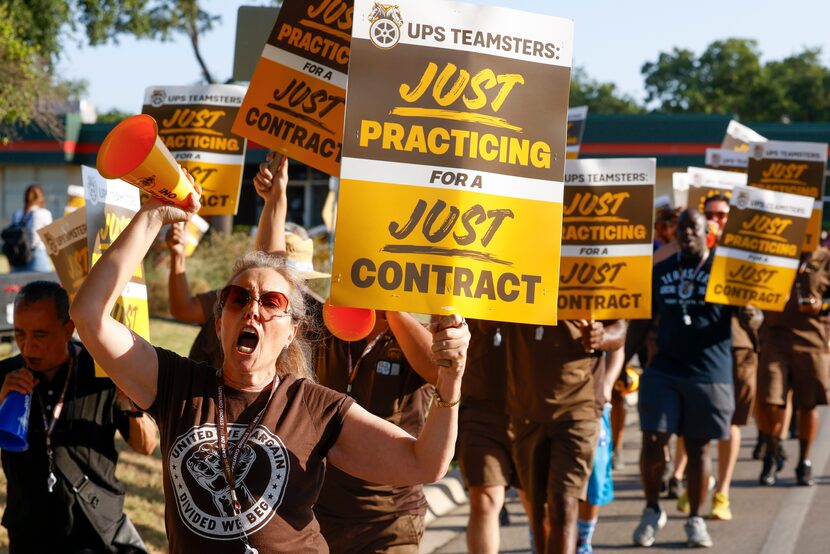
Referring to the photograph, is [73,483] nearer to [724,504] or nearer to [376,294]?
[376,294]

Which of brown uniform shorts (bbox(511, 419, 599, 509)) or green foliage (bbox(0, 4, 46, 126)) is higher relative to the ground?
green foliage (bbox(0, 4, 46, 126))

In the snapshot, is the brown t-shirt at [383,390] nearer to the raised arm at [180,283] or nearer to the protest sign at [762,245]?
the raised arm at [180,283]

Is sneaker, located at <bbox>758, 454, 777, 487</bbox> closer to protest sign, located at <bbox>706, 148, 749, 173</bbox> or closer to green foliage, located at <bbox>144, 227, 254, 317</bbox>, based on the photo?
protest sign, located at <bbox>706, 148, 749, 173</bbox>

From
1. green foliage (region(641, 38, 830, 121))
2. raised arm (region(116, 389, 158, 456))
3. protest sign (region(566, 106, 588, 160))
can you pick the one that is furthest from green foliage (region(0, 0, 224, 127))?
green foliage (region(641, 38, 830, 121))

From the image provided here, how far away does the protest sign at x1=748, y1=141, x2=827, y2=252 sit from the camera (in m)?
10.6

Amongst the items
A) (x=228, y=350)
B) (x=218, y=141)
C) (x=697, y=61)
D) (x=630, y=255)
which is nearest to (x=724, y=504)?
(x=630, y=255)

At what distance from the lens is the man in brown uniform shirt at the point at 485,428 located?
6.77 meters

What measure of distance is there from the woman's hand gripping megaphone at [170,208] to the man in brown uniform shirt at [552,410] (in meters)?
A: 3.76

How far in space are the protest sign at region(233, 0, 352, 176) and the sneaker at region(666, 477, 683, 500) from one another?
548 cm

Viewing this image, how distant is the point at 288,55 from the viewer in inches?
221

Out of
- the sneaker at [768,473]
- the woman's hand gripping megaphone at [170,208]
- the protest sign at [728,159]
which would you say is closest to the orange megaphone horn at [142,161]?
the woman's hand gripping megaphone at [170,208]

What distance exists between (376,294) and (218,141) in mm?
3715

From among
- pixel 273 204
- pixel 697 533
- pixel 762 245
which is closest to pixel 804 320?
pixel 762 245

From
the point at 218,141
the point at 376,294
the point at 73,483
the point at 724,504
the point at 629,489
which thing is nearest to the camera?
the point at 376,294
